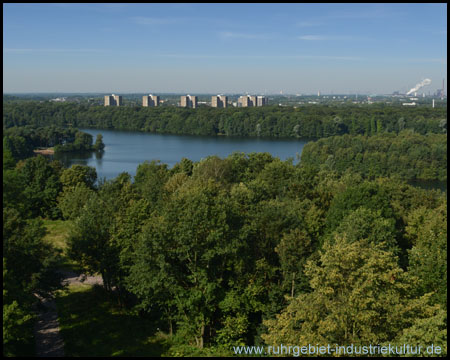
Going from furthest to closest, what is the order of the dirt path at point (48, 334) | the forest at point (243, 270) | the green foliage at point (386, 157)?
the green foliage at point (386, 157) → the dirt path at point (48, 334) → the forest at point (243, 270)

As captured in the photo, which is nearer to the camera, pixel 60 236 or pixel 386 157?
pixel 60 236

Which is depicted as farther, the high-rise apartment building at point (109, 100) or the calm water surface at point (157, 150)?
the high-rise apartment building at point (109, 100)

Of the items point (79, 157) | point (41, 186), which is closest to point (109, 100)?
point (79, 157)

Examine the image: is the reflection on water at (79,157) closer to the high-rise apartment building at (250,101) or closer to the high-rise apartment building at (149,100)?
the high-rise apartment building at (149,100)

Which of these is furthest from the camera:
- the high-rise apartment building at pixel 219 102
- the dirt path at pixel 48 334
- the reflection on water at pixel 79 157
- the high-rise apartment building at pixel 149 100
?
the high-rise apartment building at pixel 149 100

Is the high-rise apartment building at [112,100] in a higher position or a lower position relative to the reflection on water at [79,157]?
higher

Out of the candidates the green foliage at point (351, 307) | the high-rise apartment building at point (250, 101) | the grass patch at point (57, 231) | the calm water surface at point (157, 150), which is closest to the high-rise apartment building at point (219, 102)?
the high-rise apartment building at point (250, 101)

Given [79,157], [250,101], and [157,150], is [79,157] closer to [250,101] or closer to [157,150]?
[157,150]

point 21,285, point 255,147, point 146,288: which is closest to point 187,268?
point 146,288
